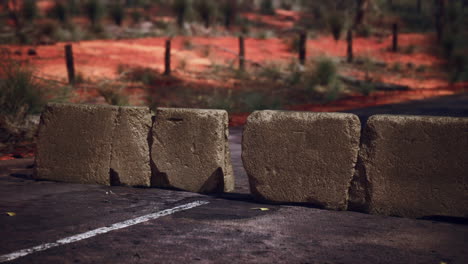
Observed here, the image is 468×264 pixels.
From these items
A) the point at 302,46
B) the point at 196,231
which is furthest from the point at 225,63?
the point at 196,231

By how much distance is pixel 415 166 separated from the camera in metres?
5.38

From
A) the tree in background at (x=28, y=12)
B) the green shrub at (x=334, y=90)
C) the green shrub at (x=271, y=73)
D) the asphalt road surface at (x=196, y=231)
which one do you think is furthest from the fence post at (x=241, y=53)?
the tree in background at (x=28, y=12)

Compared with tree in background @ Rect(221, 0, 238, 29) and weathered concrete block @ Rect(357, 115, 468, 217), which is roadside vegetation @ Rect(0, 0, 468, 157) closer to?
tree in background @ Rect(221, 0, 238, 29)

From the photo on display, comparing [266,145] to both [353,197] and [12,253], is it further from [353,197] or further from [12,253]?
[12,253]

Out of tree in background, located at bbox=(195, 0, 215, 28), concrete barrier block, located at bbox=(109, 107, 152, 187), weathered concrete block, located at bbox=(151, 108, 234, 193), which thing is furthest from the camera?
tree in background, located at bbox=(195, 0, 215, 28)

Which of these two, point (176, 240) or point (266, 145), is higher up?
point (266, 145)

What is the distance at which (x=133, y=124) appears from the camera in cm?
662

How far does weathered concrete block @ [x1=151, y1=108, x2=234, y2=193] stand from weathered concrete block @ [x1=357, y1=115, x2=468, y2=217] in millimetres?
1533

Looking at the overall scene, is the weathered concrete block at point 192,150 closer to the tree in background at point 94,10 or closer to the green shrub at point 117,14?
the tree in background at point 94,10

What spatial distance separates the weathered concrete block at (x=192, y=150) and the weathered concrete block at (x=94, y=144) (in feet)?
0.67

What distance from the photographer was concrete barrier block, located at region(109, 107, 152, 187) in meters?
6.63

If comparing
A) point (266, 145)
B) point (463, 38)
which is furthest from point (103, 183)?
point (463, 38)

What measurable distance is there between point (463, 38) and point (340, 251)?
32.2m

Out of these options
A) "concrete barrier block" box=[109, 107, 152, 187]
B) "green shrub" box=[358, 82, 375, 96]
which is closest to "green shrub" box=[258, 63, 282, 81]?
"green shrub" box=[358, 82, 375, 96]
